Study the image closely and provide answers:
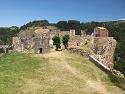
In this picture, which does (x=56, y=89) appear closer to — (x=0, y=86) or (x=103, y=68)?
(x=0, y=86)

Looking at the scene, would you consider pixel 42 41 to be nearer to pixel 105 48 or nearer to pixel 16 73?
pixel 105 48

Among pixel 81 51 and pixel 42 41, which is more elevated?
pixel 42 41

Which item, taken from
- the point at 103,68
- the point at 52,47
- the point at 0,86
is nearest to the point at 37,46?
the point at 52,47

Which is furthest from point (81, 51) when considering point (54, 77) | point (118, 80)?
point (118, 80)

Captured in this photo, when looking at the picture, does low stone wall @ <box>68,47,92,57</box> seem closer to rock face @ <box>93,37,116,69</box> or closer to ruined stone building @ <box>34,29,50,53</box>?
ruined stone building @ <box>34,29,50,53</box>

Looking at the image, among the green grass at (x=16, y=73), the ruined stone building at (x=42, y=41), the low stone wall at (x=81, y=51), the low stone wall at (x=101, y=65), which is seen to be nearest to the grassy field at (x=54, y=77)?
the green grass at (x=16, y=73)

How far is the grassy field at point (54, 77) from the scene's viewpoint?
21.3m

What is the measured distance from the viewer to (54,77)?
80.2ft

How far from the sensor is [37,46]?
39.7 meters

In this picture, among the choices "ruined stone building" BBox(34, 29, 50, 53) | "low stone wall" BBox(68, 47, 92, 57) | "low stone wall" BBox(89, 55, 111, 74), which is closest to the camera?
"low stone wall" BBox(89, 55, 111, 74)

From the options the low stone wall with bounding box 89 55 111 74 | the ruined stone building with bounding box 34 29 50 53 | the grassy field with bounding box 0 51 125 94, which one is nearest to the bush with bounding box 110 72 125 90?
the grassy field with bounding box 0 51 125 94

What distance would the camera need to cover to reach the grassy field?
21.3m

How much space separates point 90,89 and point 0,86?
7344mm

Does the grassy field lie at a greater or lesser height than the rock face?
lesser
